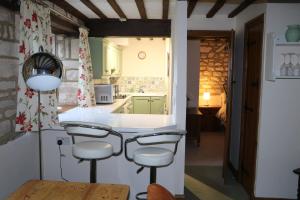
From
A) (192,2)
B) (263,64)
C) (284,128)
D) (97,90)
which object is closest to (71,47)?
(97,90)

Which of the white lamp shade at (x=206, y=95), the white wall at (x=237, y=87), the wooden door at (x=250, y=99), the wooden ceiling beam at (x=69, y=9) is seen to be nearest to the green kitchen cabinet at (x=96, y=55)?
the wooden ceiling beam at (x=69, y=9)

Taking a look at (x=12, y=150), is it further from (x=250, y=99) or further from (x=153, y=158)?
(x=250, y=99)

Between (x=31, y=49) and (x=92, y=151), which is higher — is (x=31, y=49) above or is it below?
above

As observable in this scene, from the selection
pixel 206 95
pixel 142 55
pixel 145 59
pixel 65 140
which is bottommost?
pixel 65 140

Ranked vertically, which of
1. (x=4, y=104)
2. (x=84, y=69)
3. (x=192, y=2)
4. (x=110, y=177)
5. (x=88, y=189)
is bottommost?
(x=110, y=177)

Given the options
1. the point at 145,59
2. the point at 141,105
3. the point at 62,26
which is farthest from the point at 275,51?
the point at 145,59

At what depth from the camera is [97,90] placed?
4.90m

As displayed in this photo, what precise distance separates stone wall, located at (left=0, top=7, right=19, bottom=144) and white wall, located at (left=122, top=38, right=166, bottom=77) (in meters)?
4.70

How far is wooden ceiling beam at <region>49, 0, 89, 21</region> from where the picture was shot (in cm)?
317

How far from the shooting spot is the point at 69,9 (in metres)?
3.54

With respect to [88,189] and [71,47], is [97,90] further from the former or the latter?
[88,189]

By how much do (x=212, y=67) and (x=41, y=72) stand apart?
5.08 m

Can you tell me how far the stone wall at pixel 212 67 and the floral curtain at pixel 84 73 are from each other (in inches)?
127

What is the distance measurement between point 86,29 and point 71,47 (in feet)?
1.56
